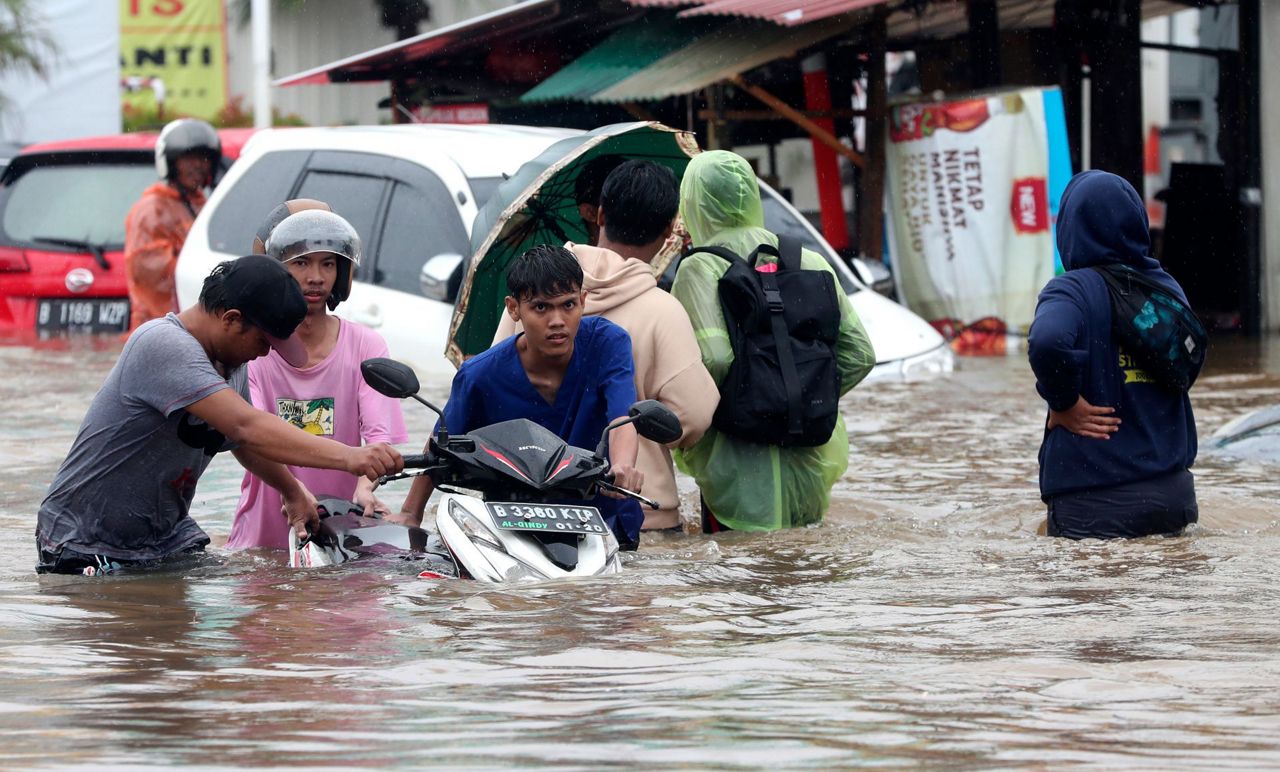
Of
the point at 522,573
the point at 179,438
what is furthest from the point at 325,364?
the point at 522,573

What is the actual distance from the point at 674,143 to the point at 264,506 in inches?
86.2

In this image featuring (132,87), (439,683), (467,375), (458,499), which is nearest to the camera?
(439,683)

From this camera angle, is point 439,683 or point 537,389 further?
point 537,389

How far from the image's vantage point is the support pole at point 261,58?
833 inches

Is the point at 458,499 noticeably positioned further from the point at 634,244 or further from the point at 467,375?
the point at 634,244

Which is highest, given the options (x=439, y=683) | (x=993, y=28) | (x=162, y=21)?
(x=162, y=21)

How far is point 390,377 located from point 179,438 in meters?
0.83

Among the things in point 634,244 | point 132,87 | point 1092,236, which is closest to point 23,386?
point 634,244

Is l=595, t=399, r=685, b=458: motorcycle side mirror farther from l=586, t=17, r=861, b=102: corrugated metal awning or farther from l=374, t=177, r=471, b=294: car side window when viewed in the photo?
l=586, t=17, r=861, b=102: corrugated metal awning

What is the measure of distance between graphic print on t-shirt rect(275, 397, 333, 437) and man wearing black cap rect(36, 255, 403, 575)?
6.7 inches

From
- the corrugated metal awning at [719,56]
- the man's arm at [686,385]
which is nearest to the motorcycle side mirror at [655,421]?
the man's arm at [686,385]

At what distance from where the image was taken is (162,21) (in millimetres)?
32375

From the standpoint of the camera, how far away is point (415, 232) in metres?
9.55

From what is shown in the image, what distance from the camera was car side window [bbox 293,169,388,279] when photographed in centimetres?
976
